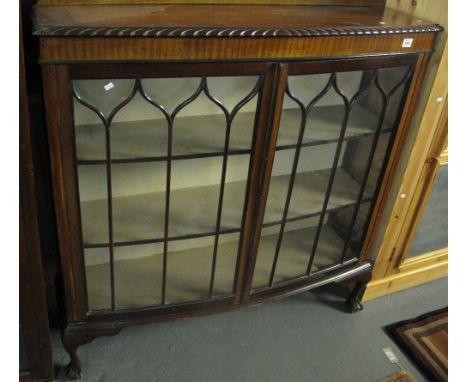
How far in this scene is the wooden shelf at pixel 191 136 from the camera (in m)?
0.98

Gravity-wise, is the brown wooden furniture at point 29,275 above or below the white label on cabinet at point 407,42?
below

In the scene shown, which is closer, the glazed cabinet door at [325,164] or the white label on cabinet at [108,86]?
the white label on cabinet at [108,86]

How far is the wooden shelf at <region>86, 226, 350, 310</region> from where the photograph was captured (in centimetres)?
120

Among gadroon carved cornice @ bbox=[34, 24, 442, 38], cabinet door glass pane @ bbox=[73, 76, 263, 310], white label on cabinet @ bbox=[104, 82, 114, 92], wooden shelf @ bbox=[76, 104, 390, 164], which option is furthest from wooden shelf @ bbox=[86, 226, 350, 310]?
gadroon carved cornice @ bbox=[34, 24, 442, 38]

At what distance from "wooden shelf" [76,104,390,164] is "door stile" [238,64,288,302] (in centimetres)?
3

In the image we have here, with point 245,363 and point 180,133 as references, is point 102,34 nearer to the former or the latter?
point 180,133

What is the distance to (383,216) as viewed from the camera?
57.9 inches

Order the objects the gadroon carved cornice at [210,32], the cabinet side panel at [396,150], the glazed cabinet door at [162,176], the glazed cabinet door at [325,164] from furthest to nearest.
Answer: the cabinet side panel at [396,150], the glazed cabinet door at [325,164], the glazed cabinet door at [162,176], the gadroon carved cornice at [210,32]

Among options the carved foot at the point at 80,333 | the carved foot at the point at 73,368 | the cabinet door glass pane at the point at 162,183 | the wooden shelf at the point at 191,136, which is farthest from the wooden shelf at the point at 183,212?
the carved foot at the point at 73,368

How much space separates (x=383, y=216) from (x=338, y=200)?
0.75 feet

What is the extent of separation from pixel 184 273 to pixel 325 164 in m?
0.50

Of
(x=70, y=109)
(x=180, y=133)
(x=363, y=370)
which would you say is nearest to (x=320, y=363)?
(x=363, y=370)

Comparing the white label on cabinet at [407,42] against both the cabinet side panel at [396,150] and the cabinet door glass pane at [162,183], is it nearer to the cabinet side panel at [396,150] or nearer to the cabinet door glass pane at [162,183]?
the cabinet side panel at [396,150]

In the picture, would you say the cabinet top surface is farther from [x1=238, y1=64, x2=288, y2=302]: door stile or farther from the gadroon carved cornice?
[x1=238, y1=64, x2=288, y2=302]: door stile
